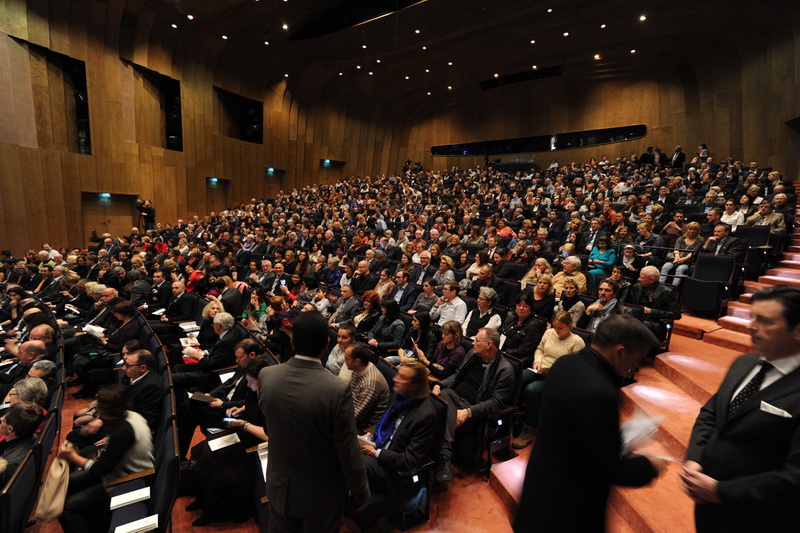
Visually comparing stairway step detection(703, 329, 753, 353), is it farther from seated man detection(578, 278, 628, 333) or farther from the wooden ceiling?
the wooden ceiling

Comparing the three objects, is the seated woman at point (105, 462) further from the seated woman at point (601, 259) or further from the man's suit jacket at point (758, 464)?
the seated woman at point (601, 259)

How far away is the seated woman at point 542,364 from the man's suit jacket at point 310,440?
172 cm

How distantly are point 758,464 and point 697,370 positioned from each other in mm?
2056

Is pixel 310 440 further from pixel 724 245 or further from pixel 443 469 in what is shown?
pixel 724 245

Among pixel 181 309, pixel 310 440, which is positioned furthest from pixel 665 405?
pixel 181 309

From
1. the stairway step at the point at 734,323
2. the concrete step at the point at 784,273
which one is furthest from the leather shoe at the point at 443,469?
the concrete step at the point at 784,273

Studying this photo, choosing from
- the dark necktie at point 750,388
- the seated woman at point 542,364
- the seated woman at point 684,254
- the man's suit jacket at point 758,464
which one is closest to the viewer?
the man's suit jacket at point 758,464

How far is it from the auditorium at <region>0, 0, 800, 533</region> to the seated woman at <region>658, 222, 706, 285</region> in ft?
0.18

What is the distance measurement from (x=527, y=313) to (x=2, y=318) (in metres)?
6.11

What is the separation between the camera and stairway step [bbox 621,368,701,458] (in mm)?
2297

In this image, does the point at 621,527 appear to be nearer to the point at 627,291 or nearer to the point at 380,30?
the point at 627,291

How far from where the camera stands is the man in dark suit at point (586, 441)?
1.09 m

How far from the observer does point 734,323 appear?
3.65m

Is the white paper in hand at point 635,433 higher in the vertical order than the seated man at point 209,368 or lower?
higher
